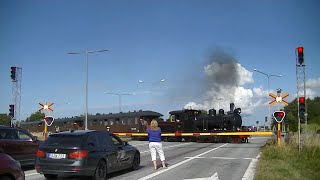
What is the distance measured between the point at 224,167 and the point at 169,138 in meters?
26.3

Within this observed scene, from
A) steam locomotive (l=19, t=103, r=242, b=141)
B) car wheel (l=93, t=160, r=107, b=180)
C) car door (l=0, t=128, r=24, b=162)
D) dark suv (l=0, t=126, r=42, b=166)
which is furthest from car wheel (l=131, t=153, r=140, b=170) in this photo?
steam locomotive (l=19, t=103, r=242, b=141)

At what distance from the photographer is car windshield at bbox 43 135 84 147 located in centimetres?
1162

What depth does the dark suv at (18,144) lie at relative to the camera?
14.0 meters

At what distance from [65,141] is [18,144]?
11.4 ft

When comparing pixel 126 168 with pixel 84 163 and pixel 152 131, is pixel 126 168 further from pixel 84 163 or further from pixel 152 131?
pixel 84 163

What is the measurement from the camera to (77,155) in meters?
11.3

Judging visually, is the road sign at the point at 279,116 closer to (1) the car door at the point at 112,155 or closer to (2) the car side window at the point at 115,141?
(2) the car side window at the point at 115,141

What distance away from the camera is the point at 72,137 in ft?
39.0

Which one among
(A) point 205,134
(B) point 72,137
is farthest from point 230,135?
(B) point 72,137

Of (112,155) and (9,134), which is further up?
(9,134)

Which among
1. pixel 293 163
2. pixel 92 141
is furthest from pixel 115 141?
pixel 293 163

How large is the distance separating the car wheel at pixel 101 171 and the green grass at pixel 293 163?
4347 millimetres

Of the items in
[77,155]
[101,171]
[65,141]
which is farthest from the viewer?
[101,171]

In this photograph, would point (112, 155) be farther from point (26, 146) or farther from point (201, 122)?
point (201, 122)
